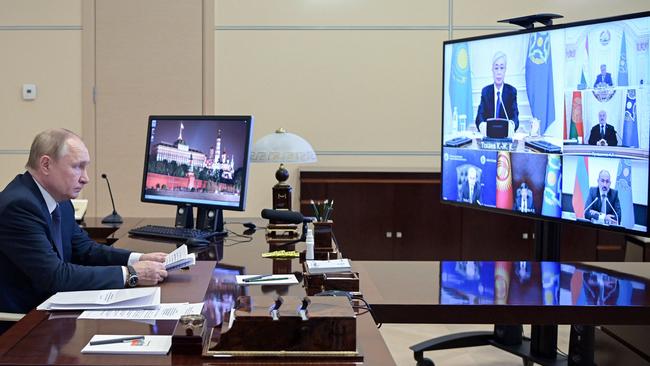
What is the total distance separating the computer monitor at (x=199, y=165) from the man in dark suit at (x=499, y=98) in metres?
1.04

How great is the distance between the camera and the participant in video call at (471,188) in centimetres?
375

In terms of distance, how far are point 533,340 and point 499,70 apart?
1346 mm

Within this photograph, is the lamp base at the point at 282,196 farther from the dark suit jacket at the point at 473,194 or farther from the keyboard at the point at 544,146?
the keyboard at the point at 544,146

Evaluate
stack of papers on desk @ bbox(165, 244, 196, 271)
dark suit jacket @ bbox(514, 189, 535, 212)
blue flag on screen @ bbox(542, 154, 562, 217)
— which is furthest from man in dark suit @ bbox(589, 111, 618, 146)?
stack of papers on desk @ bbox(165, 244, 196, 271)

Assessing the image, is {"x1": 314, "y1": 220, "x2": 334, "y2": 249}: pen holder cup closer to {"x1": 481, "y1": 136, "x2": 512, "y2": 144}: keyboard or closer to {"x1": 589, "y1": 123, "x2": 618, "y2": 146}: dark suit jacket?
{"x1": 481, "y1": 136, "x2": 512, "y2": 144}: keyboard

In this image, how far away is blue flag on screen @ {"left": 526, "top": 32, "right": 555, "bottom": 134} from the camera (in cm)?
334

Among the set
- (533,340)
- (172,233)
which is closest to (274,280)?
(172,233)

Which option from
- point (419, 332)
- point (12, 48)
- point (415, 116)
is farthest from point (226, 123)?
point (12, 48)

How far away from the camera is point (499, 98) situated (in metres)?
3.62

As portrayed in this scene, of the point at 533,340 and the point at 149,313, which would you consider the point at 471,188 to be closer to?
the point at 533,340

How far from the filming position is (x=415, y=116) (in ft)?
20.5

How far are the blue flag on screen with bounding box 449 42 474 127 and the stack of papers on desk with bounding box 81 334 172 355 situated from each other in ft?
7.20

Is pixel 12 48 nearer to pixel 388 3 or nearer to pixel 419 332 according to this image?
pixel 388 3

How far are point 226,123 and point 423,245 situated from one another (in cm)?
238
